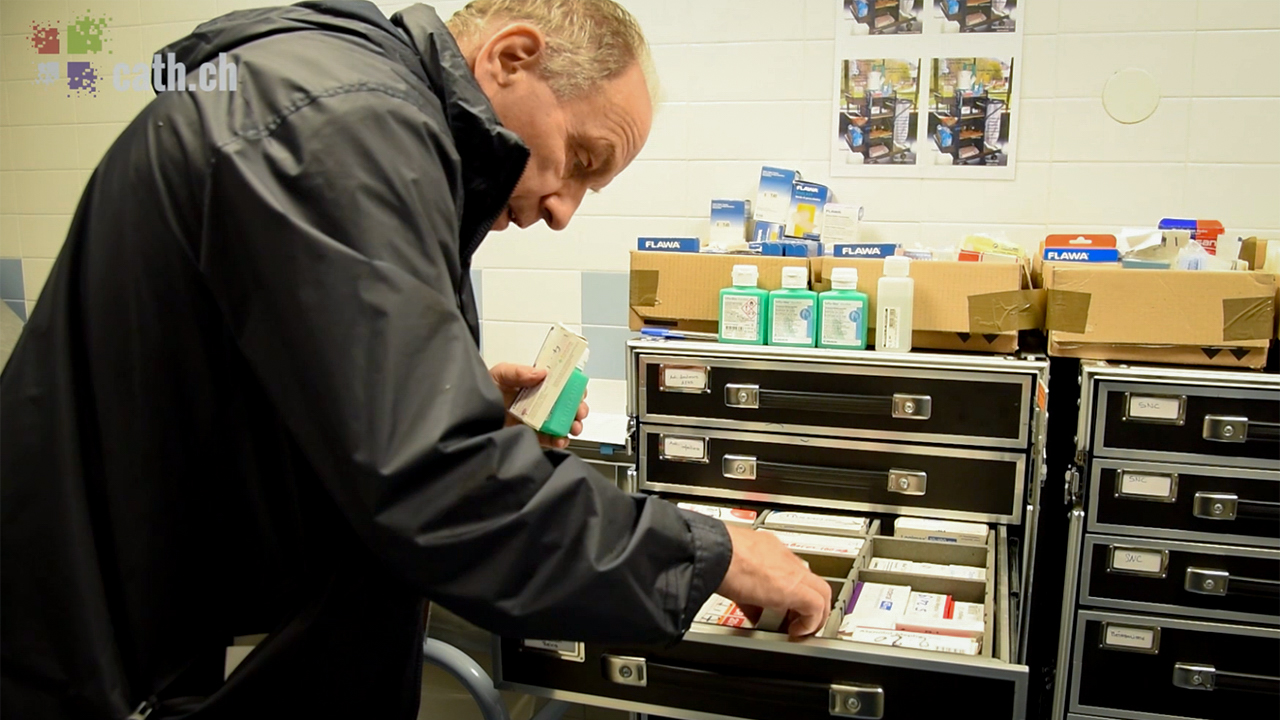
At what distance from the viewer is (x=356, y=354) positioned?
0.80 m

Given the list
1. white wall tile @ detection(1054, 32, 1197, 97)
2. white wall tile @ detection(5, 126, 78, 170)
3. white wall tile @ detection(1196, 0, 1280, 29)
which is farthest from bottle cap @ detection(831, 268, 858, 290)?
white wall tile @ detection(5, 126, 78, 170)

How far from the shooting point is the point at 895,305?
1.93m

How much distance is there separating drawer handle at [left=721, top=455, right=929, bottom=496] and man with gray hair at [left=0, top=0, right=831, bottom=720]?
96 centimetres

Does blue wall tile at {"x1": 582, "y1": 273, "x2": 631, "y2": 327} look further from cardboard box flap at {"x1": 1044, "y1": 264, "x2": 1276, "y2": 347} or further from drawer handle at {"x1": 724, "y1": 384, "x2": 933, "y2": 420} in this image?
cardboard box flap at {"x1": 1044, "y1": 264, "x2": 1276, "y2": 347}

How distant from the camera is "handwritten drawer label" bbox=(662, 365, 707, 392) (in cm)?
204

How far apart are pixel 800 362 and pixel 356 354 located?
4.25 feet

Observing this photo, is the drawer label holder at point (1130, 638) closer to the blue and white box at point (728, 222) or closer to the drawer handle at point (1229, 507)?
the drawer handle at point (1229, 507)

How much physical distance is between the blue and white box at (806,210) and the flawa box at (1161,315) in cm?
70

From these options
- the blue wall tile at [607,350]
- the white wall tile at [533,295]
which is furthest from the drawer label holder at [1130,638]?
the white wall tile at [533,295]

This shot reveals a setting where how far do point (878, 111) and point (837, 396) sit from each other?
3.48ft

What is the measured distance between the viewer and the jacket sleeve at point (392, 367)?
2.63ft

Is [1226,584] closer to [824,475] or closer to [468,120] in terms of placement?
Answer: [824,475]

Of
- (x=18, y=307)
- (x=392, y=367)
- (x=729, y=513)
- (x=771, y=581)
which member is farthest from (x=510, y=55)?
(x=18, y=307)

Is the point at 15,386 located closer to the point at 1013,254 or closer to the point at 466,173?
the point at 466,173
